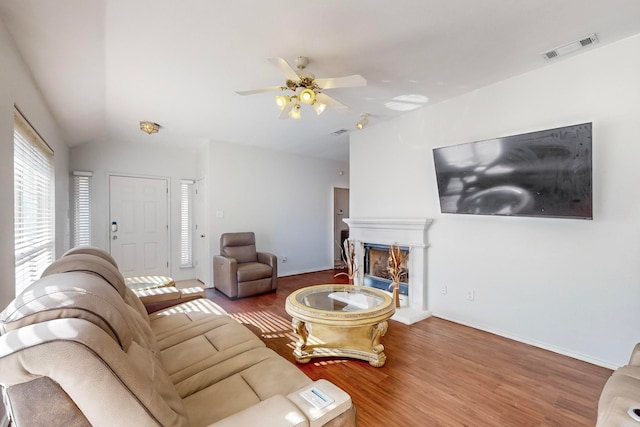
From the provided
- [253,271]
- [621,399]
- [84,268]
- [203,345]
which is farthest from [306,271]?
[621,399]

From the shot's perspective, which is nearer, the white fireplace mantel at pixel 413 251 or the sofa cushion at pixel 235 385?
the sofa cushion at pixel 235 385

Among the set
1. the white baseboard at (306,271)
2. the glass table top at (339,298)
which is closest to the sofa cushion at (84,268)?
the glass table top at (339,298)

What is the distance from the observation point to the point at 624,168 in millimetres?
2268

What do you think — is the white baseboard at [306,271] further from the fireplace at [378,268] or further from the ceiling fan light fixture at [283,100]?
the ceiling fan light fixture at [283,100]

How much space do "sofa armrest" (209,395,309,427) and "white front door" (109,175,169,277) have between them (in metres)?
4.94

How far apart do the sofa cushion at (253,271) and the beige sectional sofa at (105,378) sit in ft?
8.90

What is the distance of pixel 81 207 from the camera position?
178 inches

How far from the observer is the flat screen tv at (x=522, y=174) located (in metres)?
2.33

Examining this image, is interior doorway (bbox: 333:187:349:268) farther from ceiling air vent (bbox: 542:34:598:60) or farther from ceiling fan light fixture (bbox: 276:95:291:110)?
ceiling air vent (bbox: 542:34:598:60)

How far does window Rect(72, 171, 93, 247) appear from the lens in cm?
447

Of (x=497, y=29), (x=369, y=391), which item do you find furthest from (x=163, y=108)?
(x=369, y=391)

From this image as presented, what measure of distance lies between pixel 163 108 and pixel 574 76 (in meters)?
4.22

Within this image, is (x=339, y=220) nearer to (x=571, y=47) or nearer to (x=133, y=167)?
(x=133, y=167)

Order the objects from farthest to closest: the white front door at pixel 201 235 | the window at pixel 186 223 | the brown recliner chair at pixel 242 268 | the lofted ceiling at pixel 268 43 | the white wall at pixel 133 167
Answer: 1. the window at pixel 186 223
2. the white front door at pixel 201 235
3. the white wall at pixel 133 167
4. the brown recliner chair at pixel 242 268
5. the lofted ceiling at pixel 268 43
